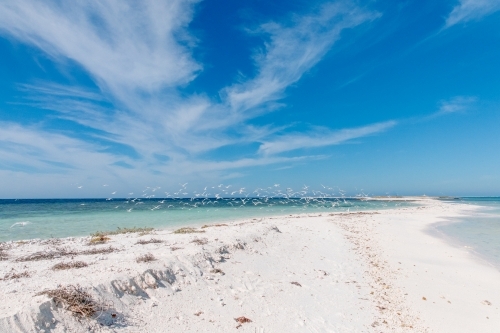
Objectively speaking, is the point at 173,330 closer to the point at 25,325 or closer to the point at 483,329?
the point at 25,325

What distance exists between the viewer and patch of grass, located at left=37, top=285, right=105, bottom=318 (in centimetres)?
545

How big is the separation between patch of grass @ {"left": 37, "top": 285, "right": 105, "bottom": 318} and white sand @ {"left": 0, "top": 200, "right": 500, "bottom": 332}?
13 cm

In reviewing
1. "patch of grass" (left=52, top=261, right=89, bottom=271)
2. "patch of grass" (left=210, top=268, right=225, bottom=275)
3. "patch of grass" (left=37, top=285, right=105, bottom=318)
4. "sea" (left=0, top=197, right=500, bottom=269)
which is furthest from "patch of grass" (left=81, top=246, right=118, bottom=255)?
"sea" (left=0, top=197, right=500, bottom=269)

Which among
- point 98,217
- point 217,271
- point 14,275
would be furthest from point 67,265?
point 98,217

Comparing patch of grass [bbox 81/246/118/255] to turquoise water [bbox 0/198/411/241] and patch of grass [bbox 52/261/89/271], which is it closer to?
patch of grass [bbox 52/261/89/271]

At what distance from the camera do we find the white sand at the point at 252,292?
6.01m

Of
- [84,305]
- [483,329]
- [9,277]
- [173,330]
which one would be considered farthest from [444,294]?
[9,277]

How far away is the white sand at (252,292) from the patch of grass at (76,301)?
13cm

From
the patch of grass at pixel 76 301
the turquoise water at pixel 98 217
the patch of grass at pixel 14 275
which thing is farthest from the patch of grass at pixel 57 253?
the turquoise water at pixel 98 217

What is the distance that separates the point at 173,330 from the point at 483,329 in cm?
744

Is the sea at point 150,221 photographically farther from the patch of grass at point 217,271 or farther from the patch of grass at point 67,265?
the patch of grass at point 217,271

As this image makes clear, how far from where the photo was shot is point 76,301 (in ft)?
18.3

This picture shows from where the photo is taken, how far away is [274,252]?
12883 millimetres

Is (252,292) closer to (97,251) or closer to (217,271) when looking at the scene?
(217,271)
